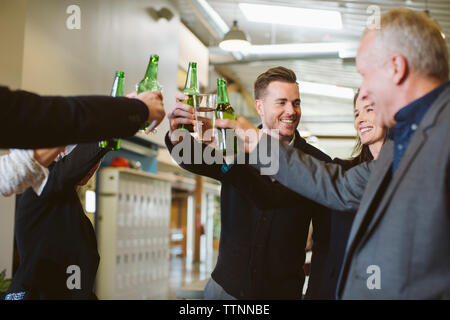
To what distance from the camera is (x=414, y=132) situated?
3.38 feet

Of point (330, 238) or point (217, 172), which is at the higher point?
point (217, 172)

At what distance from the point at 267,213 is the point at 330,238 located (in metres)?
0.29

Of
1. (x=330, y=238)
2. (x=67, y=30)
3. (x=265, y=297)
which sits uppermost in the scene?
(x=67, y=30)

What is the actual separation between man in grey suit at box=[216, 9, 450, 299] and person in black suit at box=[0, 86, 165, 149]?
60cm

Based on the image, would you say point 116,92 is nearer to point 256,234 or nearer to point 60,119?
point 60,119

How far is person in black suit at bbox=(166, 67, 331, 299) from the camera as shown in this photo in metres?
1.51

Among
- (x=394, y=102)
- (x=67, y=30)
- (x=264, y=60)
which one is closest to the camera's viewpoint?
(x=394, y=102)

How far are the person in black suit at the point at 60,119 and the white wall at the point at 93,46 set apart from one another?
304cm

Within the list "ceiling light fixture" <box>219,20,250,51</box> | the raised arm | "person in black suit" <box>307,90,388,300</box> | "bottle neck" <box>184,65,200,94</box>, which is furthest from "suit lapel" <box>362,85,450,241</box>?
"ceiling light fixture" <box>219,20,250,51</box>

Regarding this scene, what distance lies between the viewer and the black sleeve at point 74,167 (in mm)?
1408

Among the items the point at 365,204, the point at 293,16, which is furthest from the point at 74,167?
the point at 293,16

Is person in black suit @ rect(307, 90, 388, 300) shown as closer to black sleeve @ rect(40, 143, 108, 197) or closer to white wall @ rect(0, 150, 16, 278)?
black sleeve @ rect(40, 143, 108, 197)

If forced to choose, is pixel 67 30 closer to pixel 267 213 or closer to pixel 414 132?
pixel 267 213
